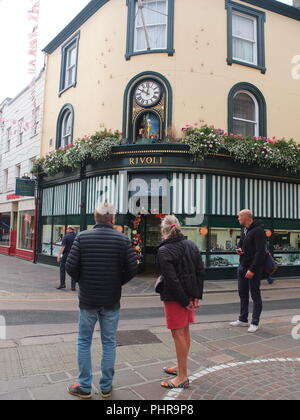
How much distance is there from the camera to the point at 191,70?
12.7m

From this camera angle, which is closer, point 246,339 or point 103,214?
point 103,214

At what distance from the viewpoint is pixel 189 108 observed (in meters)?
12.6

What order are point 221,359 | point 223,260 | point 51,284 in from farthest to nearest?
point 223,260, point 51,284, point 221,359

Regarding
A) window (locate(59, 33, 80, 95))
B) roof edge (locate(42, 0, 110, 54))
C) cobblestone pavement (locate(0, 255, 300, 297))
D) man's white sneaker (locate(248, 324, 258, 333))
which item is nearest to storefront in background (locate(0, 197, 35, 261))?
cobblestone pavement (locate(0, 255, 300, 297))

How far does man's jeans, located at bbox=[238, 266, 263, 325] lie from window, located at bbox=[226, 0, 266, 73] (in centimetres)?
1032

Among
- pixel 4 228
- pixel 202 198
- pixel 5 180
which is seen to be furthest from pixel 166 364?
pixel 5 180

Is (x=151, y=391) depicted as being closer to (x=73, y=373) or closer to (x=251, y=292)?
(x=73, y=373)

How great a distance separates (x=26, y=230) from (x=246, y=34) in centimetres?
1494

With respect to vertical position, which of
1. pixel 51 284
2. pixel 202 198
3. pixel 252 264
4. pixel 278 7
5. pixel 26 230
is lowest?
pixel 51 284

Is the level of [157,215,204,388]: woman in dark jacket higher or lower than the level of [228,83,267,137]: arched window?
lower

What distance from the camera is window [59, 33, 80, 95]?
15.9 m

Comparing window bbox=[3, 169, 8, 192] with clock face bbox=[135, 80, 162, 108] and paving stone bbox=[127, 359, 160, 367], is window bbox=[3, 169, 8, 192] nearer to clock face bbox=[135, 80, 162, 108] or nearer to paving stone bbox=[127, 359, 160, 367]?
clock face bbox=[135, 80, 162, 108]

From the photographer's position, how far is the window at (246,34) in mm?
13508
